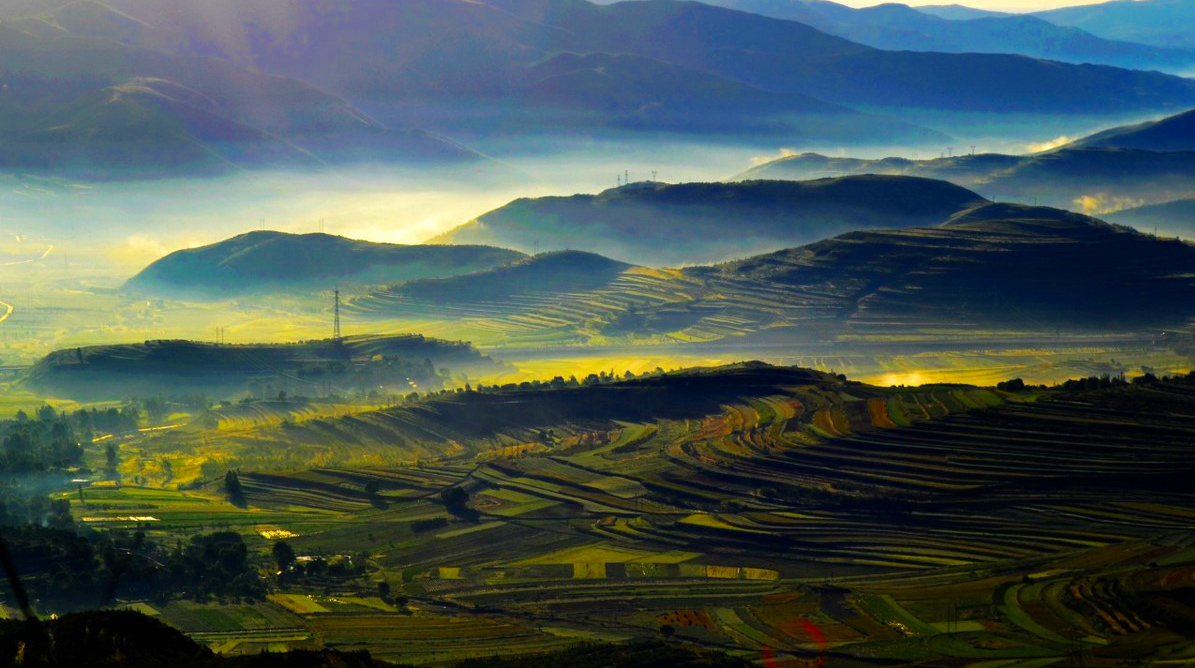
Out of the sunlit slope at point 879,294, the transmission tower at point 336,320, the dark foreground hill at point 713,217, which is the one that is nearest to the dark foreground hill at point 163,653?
the transmission tower at point 336,320

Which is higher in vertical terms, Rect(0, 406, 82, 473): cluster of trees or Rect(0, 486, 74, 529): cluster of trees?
Rect(0, 406, 82, 473): cluster of trees

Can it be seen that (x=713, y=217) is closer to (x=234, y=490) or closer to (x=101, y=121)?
(x=101, y=121)

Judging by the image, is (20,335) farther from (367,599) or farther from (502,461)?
(367,599)

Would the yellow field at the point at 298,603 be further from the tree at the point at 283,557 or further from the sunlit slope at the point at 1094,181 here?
the sunlit slope at the point at 1094,181

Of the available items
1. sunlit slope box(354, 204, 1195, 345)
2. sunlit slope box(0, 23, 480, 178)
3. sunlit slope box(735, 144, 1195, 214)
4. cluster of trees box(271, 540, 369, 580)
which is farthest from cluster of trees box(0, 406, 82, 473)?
sunlit slope box(735, 144, 1195, 214)

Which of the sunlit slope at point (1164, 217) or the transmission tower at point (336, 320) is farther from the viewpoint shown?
the sunlit slope at point (1164, 217)

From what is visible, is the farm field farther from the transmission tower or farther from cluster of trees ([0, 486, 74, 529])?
the transmission tower

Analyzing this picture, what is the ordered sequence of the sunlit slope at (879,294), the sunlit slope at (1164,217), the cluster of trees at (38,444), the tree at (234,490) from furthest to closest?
the sunlit slope at (1164,217), the sunlit slope at (879,294), the cluster of trees at (38,444), the tree at (234,490)

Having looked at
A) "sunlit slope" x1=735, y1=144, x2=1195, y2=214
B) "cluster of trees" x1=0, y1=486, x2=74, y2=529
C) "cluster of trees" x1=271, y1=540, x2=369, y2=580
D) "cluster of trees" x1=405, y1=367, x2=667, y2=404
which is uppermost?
"sunlit slope" x1=735, y1=144, x2=1195, y2=214
